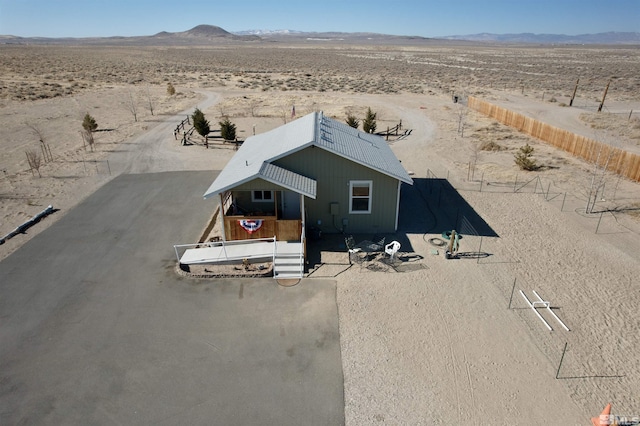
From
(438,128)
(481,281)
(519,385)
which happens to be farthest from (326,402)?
(438,128)

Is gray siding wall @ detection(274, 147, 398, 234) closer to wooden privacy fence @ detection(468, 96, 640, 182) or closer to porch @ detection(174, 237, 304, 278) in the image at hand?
porch @ detection(174, 237, 304, 278)

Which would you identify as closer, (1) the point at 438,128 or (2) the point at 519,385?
(2) the point at 519,385

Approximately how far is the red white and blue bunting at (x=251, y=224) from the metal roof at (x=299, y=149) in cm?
171

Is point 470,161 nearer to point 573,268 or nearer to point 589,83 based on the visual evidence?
point 573,268

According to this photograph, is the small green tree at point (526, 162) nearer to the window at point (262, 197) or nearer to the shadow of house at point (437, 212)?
the shadow of house at point (437, 212)

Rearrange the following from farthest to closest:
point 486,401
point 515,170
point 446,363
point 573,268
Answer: point 515,170 < point 573,268 < point 446,363 < point 486,401

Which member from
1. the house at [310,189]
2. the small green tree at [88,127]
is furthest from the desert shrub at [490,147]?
the small green tree at [88,127]

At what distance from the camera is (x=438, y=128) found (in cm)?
3700

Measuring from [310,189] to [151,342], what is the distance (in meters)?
7.61

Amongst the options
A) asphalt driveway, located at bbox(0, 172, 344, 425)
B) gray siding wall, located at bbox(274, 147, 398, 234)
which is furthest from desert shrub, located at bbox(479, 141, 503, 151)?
asphalt driveway, located at bbox(0, 172, 344, 425)

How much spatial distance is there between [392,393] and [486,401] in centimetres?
224

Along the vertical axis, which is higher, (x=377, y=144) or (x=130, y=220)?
(x=377, y=144)

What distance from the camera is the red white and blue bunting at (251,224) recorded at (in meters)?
15.8

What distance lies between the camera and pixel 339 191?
16828 millimetres
